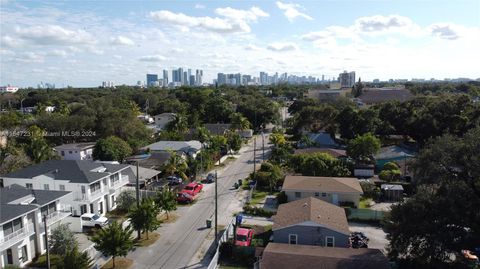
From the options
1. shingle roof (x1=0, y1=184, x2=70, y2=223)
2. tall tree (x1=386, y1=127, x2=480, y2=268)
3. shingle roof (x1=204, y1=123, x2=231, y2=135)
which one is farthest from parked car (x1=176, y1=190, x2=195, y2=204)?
shingle roof (x1=204, y1=123, x2=231, y2=135)

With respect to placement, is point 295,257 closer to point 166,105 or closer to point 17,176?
point 17,176

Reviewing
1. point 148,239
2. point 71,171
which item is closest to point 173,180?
point 71,171

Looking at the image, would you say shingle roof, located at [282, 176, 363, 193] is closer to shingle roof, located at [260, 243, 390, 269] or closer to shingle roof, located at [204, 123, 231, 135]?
shingle roof, located at [260, 243, 390, 269]

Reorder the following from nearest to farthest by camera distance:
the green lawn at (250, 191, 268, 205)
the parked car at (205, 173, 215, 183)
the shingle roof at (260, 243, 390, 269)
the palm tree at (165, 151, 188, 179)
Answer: the shingle roof at (260, 243, 390, 269) < the green lawn at (250, 191, 268, 205) < the palm tree at (165, 151, 188, 179) < the parked car at (205, 173, 215, 183)

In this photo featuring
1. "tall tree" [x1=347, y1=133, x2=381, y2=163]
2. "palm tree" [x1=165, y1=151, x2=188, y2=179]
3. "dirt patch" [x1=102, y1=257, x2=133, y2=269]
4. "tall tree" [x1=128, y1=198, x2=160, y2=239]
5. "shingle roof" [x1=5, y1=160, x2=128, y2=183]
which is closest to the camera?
"dirt patch" [x1=102, y1=257, x2=133, y2=269]

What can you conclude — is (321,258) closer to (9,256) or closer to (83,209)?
(9,256)

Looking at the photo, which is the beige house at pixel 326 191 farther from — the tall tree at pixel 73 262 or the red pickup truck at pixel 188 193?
Result: the tall tree at pixel 73 262
